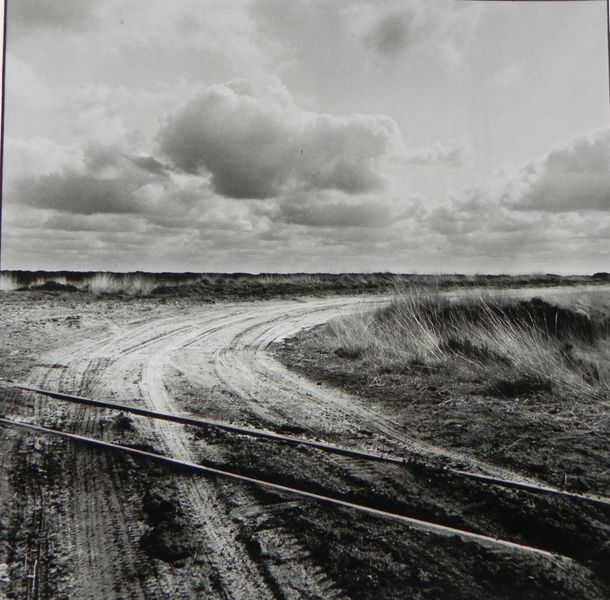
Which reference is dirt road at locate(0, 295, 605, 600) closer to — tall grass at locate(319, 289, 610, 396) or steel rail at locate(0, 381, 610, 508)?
steel rail at locate(0, 381, 610, 508)

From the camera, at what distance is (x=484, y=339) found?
8281 millimetres

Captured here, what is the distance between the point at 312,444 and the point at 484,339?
16.9 feet

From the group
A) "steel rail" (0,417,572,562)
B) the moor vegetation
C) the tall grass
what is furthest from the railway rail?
the tall grass

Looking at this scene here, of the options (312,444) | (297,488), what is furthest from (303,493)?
(312,444)

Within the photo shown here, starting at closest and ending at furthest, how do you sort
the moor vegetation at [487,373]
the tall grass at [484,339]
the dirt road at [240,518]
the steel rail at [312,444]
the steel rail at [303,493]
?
1. the dirt road at [240,518]
2. the steel rail at [303,493]
3. the steel rail at [312,444]
4. the moor vegetation at [487,373]
5. the tall grass at [484,339]

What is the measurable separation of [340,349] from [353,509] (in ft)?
19.6

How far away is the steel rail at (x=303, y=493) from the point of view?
2.76 m

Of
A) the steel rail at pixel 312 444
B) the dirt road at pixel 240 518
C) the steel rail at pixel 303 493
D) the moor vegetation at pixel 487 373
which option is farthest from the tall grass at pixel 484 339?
the steel rail at pixel 303 493

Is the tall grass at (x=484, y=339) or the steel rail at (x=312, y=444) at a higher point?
the tall grass at (x=484, y=339)

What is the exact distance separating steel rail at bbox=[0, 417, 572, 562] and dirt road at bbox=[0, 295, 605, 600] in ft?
0.25

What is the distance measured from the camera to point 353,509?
3.14m

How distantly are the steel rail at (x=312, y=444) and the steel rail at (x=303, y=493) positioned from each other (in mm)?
798

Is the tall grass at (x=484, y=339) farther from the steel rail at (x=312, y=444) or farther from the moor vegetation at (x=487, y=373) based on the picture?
the steel rail at (x=312, y=444)

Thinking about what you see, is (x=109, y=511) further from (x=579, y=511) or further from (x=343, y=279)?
A: (x=343, y=279)
